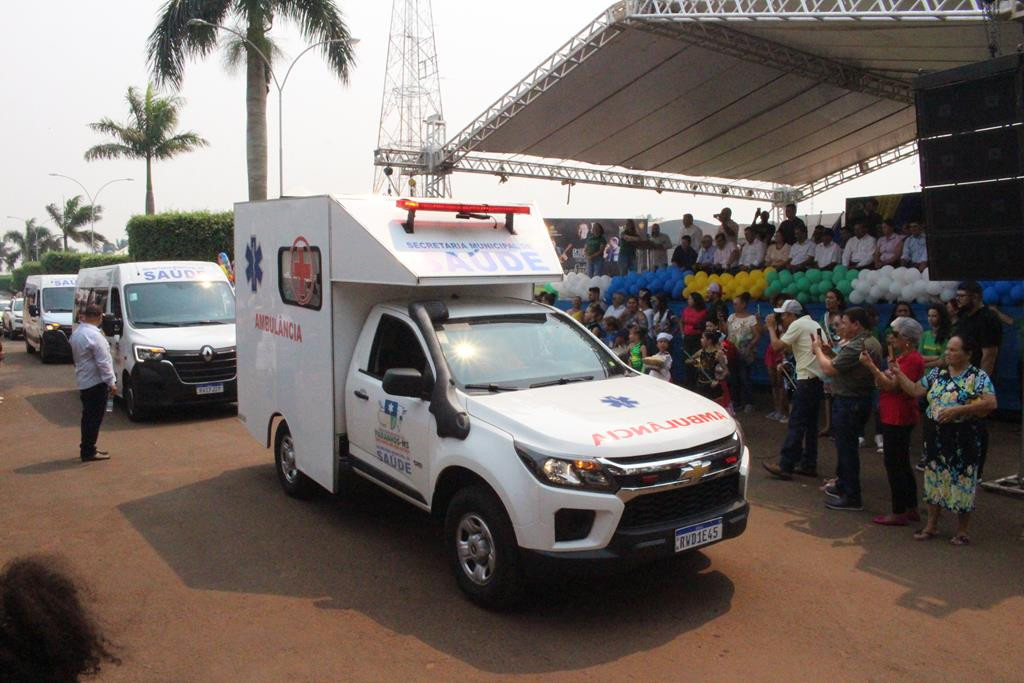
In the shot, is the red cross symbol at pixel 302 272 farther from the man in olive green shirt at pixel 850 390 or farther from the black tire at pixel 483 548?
the man in olive green shirt at pixel 850 390

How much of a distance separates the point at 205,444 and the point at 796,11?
29.9ft

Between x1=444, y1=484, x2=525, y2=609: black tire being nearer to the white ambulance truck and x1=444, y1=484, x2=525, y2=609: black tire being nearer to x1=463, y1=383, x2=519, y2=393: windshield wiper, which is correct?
the white ambulance truck

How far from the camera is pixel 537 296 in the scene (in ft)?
49.1

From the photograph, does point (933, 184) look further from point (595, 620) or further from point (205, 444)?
point (205, 444)

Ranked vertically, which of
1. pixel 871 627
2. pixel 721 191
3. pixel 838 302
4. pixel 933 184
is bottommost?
pixel 871 627

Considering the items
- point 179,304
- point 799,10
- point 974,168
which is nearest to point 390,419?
point 974,168

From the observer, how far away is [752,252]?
13.0 metres

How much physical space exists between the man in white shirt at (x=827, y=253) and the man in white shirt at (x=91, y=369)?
30.7 feet

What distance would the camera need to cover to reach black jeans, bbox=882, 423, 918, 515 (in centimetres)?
653

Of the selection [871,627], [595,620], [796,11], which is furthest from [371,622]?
[796,11]

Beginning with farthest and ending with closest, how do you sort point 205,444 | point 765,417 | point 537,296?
1. point 537,296
2. point 765,417
3. point 205,444

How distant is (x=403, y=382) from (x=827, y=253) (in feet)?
27.7

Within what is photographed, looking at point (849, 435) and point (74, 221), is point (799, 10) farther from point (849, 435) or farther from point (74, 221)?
point (74, 221)

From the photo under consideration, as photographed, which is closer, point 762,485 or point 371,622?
point 371,622
